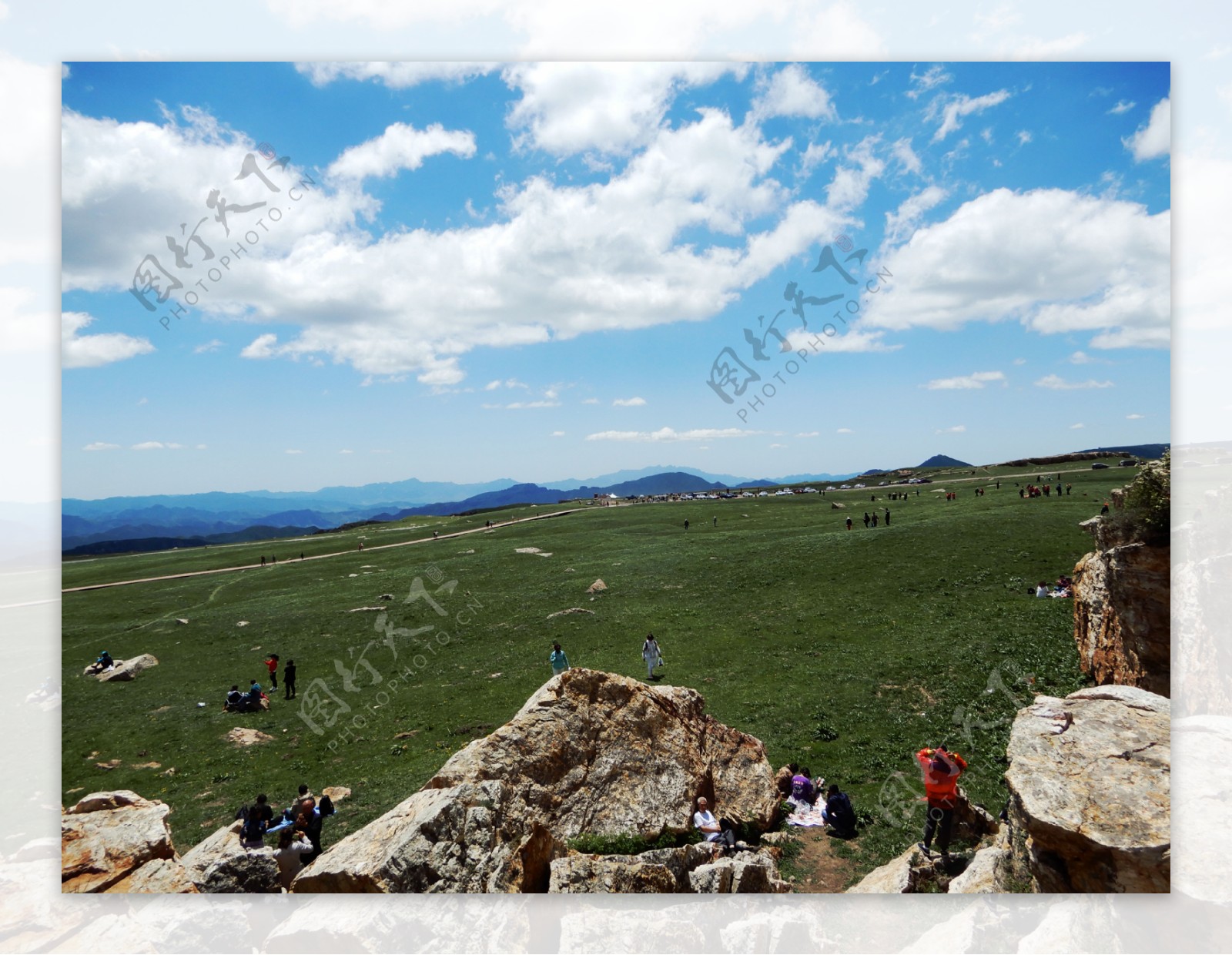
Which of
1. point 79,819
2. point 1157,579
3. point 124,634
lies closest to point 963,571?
point 1157,579

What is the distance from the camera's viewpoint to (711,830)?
13281 millimetres

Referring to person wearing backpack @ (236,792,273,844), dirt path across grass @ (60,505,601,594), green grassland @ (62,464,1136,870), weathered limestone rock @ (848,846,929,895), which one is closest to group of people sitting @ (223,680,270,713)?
green grassland @ (62,464,1136,870)

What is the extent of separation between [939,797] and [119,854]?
19052 mm

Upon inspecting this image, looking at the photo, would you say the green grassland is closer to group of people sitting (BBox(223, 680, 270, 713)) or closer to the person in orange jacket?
group of people sitting (BBox(223, 680, 270, 713))

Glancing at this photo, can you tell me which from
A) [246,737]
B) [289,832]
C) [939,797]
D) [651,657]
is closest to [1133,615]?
[939,797]

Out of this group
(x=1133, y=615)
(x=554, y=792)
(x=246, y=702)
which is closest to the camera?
(x=554, y=792)

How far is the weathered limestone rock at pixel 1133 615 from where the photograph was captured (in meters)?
16.7

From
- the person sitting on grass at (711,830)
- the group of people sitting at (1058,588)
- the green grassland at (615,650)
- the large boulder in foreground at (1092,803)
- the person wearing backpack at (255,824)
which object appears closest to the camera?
the large boulder in foreground at (1092,803)

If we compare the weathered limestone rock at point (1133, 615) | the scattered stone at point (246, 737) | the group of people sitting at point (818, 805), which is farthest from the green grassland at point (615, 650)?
the weathered limestone rock at point (1133, 615)

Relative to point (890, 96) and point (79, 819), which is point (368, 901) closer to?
point (79, 819)

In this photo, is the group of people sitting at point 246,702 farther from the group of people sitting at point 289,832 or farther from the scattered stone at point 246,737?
the group of people sitting at point 289,832

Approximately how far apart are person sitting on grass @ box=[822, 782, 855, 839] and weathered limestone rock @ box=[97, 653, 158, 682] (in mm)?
37959

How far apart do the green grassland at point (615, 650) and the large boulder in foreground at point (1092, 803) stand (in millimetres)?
3696

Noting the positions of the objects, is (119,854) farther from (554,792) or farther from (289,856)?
(554,792)
